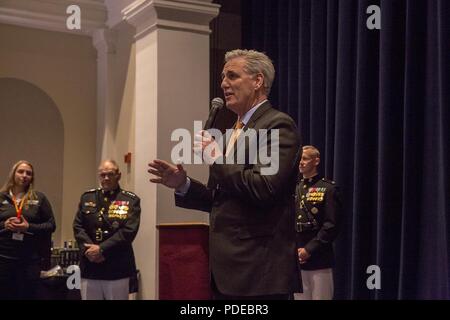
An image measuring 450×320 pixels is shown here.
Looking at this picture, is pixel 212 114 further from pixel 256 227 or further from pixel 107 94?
pixel 107 94

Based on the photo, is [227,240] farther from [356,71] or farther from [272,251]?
[356,71]

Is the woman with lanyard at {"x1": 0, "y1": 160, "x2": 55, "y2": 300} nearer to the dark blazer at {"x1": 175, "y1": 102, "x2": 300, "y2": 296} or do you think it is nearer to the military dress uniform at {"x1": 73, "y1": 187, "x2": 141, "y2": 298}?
the military dress uniform at {"x1": 73, "y1": 187, "x2": 141, "y2": 298}

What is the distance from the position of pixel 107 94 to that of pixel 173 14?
1.48 meters

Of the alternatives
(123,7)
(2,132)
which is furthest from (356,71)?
(2,132)

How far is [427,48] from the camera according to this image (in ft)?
15.0

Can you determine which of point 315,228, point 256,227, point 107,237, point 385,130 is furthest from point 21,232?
point 256,227

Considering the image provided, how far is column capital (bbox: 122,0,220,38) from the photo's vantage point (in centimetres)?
573

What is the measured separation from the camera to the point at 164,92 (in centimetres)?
571

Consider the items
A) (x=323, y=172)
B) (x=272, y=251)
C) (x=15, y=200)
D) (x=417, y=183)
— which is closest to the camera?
(x=272, y=251)

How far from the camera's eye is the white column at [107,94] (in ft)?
22.7

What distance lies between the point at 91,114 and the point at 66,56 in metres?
0.68

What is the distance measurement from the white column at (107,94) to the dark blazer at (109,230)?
196cm

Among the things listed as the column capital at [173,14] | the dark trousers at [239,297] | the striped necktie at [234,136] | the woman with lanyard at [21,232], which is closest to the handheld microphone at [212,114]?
the striped necktie at [234,136]

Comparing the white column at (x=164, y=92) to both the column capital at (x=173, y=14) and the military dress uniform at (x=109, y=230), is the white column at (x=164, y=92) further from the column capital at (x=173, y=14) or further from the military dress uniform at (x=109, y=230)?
the military dress uniform at (x=109, y=230)
